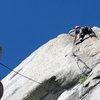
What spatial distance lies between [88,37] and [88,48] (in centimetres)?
220

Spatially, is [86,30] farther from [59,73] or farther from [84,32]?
[59,73]

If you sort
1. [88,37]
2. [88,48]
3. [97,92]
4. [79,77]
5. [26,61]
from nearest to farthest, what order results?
1. [97,92]
2. [79,77]
3. [88,48]
4. [88,37]
5. [26,61]

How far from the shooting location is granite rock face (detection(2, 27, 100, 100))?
2503 centimetres

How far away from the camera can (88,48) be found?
93.8 feet

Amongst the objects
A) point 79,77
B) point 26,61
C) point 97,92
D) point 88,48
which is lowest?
point 97,92

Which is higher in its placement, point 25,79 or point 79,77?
point 25,79

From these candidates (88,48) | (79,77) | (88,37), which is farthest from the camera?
(88,37)

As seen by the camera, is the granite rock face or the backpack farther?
the backpack

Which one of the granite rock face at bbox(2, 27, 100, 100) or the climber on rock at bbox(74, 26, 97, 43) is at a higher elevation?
the climber on rock at bbox(74, 26, 97, 43)

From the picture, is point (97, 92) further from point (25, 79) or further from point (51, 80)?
point (25, 79)

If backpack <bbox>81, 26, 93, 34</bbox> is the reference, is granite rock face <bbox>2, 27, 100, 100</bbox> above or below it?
below

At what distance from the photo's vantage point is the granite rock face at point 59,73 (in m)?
25.0

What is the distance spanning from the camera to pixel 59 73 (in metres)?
26.9

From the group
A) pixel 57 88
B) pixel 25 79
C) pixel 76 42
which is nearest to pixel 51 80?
pixel 57 88
